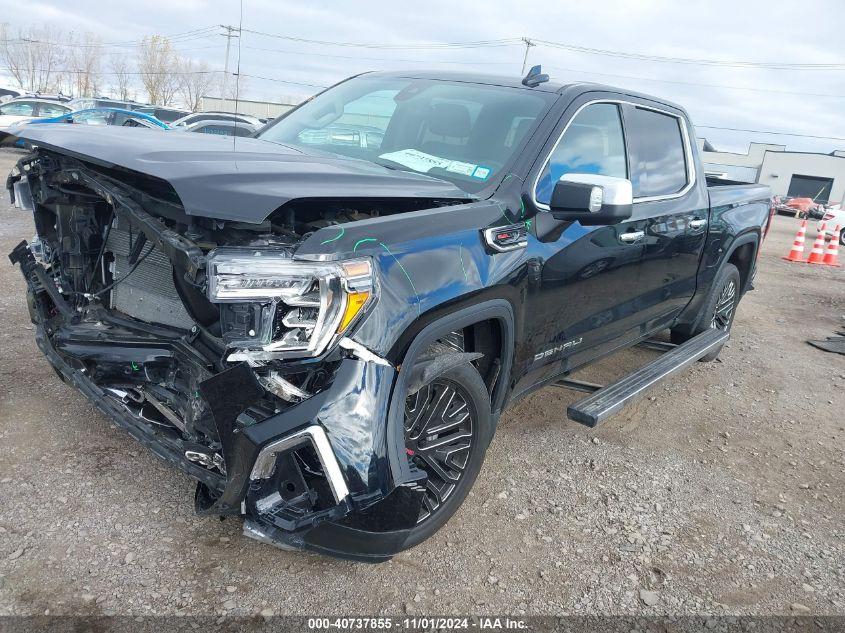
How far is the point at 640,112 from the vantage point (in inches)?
158

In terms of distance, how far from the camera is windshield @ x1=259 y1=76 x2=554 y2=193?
10.4ft

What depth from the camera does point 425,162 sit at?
3.24 meters

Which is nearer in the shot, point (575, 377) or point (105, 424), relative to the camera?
point (105, 424)

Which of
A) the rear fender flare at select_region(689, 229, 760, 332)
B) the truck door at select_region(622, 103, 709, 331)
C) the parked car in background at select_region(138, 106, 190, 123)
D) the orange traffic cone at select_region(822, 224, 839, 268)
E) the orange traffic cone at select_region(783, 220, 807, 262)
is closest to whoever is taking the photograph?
the truck door at select_region(622, 103, 709, 331)

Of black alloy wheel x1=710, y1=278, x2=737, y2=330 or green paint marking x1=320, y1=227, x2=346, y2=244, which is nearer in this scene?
green paint marking x1=320, y1=227, x2=346, y2=244

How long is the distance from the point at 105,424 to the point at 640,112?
3.50m

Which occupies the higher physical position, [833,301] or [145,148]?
[145,148]

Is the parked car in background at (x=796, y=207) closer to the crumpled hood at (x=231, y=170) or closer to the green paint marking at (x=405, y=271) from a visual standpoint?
the crumpled hood at (x=231, y=170)

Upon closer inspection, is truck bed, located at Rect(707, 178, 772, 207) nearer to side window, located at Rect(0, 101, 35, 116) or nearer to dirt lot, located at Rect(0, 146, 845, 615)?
dirt lot, located at Rect(0, 146, 845, 615)

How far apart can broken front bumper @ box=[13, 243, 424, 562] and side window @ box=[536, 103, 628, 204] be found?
1.39 metres

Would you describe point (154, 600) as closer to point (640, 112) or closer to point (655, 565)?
point (655, 565)

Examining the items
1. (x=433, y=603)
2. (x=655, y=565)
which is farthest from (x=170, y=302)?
(x=655, y=565)

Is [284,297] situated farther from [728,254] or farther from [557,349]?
[728,254]

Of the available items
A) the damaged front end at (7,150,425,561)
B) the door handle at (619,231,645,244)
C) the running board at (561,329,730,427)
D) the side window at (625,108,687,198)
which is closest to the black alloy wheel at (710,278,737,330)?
the running board at (561,329,730,427)
